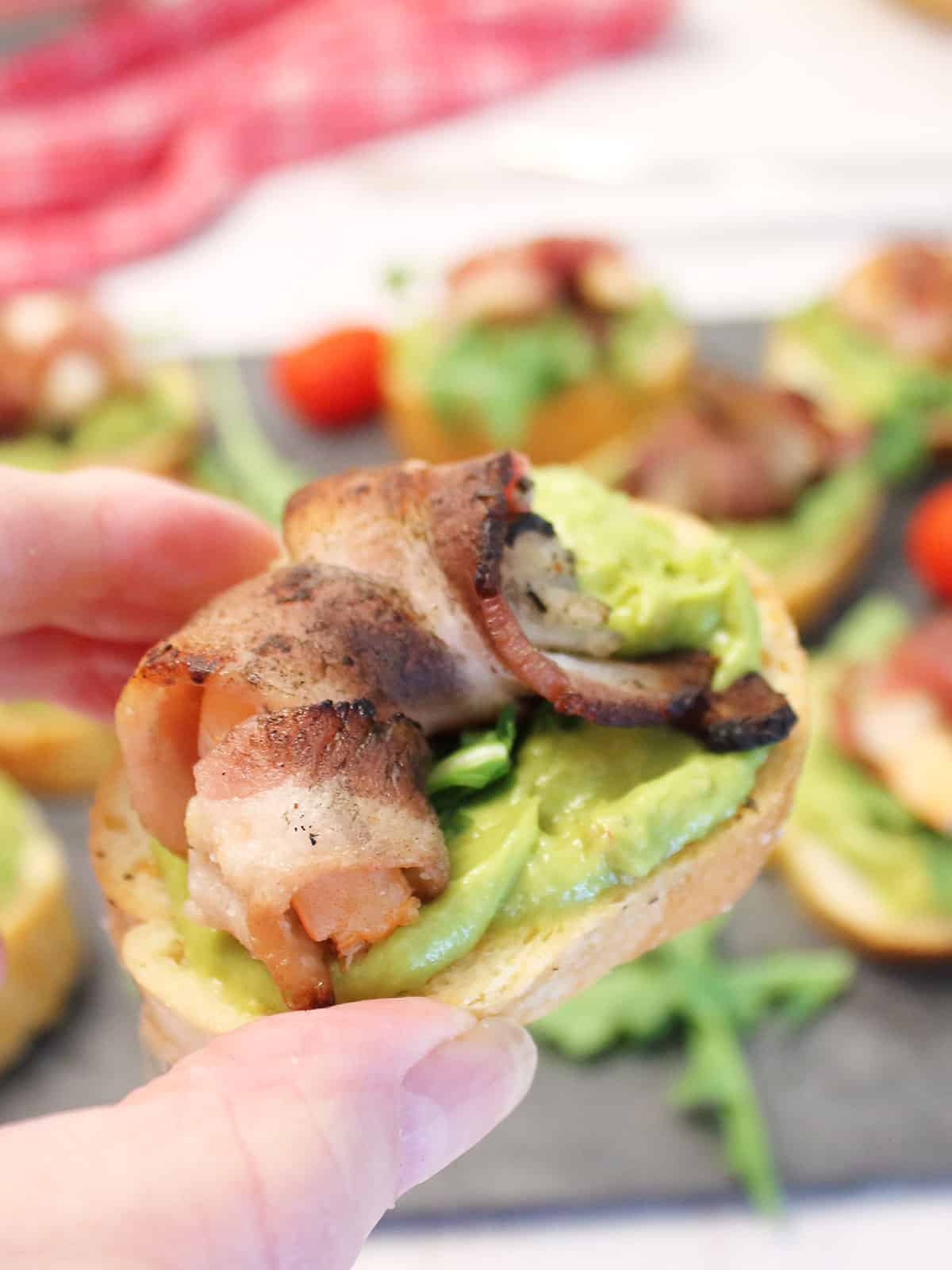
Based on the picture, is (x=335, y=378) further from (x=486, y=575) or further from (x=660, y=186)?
(x=486, y=575)

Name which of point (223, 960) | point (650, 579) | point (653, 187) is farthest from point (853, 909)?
point (653, 187)

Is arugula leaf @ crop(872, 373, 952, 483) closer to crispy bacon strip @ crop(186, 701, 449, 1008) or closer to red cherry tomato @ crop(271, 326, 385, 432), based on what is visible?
red cherry tomato @ crop(271, 326, 385, 432)

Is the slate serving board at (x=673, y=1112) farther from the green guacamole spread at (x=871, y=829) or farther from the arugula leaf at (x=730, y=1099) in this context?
the green guacamole spread at (x=871, y=829)

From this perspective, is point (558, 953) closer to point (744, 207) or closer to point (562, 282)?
point (562, 282)

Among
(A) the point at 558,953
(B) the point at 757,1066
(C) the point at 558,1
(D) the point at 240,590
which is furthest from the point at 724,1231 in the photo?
(C) the point at 558,1

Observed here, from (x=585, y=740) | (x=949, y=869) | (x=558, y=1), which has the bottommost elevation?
(x=949, y=869)
